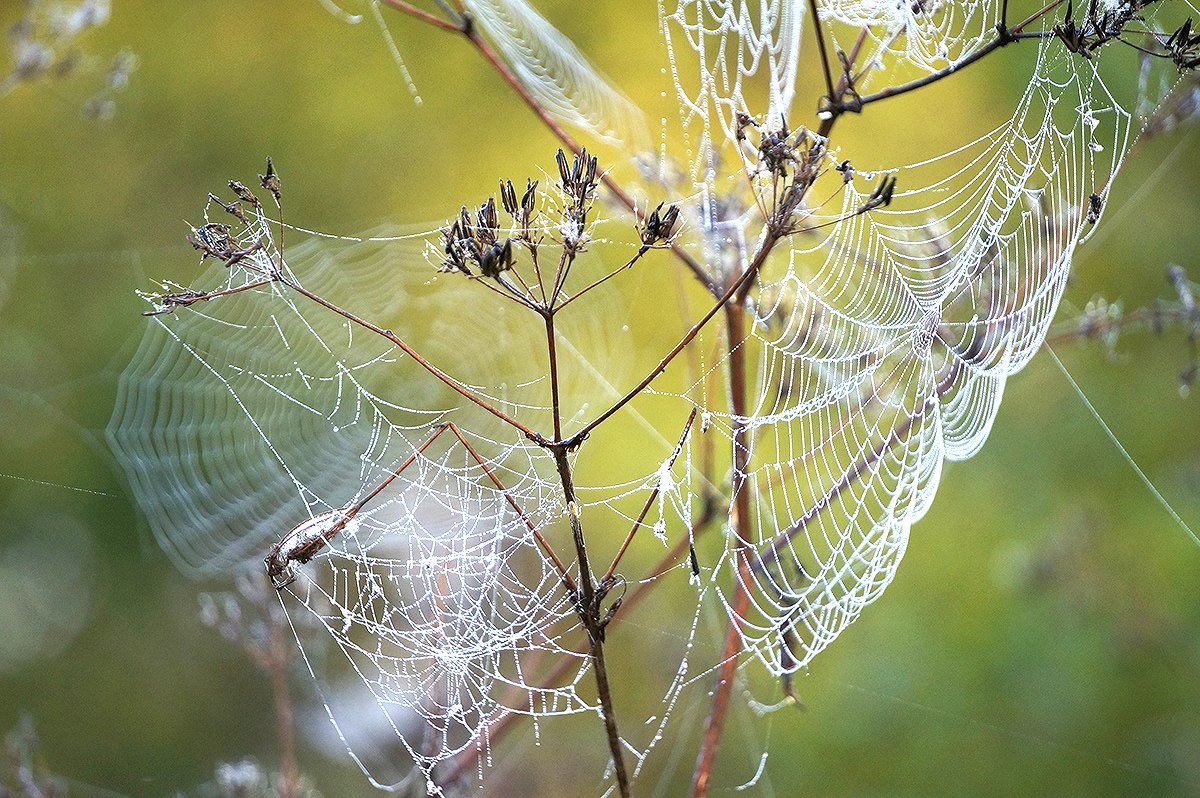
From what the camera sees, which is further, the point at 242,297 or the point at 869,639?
the point at 242,297

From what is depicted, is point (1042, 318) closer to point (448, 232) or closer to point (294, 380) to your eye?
point (448, 232)

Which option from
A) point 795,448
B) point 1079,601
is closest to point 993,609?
point 1079,601

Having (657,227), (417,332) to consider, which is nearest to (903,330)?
(657,227)

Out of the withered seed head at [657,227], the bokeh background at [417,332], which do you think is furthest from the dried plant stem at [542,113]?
the bokeh background at [417,332]

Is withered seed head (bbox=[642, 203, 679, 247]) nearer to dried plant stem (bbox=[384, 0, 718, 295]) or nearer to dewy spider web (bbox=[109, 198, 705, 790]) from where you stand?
dried plant stem (bbox=[384, 0, 718, 295])

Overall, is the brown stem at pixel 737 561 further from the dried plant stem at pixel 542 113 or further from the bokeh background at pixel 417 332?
the bokeh background at pixel 417 332

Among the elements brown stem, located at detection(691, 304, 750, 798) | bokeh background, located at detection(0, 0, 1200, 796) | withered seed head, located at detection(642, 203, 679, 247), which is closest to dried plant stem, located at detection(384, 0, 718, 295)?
brown stem, located at detection(691, 304, 750, 798)
